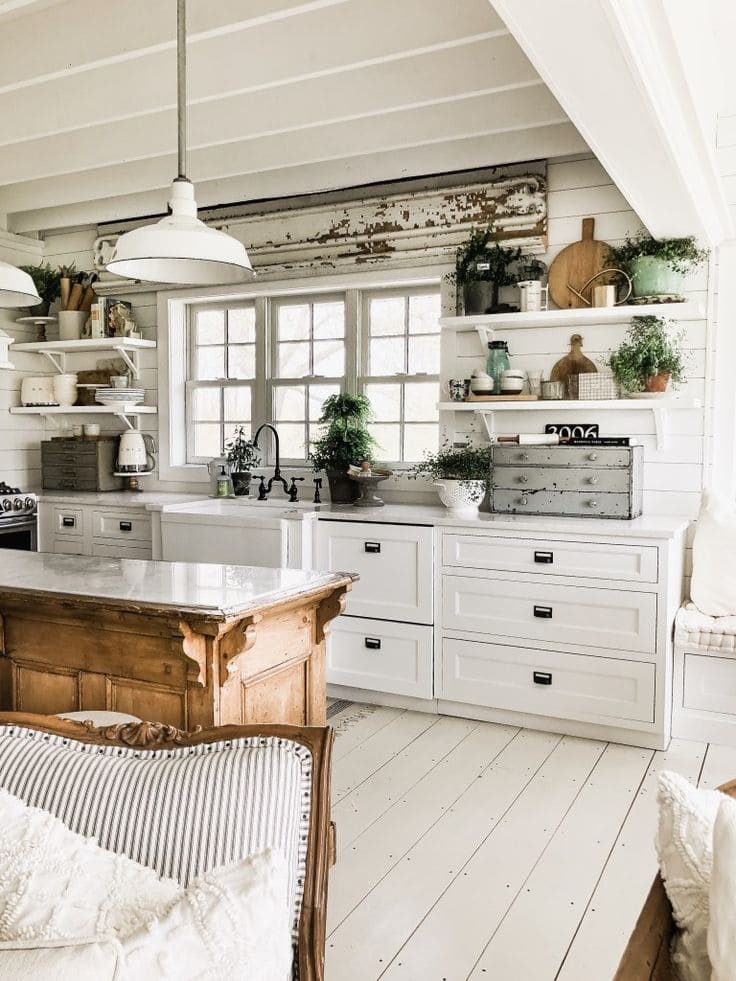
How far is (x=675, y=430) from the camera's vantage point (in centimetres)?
422

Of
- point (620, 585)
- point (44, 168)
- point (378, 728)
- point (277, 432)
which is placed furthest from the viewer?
point (277, 432)

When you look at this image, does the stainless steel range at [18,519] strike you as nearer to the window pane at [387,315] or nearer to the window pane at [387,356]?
the window pane at [387,356]

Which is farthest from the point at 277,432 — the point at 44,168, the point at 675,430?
the point at 675,430

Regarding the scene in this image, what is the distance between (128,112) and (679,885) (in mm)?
3784

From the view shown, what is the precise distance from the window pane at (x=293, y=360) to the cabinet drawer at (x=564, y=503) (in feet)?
5.52

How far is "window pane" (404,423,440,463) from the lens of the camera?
4.99 metres

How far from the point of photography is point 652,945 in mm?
1211

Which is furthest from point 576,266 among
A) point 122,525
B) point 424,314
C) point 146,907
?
point 146,907

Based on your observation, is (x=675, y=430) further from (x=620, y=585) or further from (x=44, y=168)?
(x=44, y=168)

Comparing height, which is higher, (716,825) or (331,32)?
(331,32)

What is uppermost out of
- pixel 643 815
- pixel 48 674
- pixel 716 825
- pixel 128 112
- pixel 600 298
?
pixel 128 112

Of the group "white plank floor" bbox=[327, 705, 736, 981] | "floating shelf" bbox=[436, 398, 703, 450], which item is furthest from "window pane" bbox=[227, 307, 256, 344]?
"white plank floor" bbox=[327, 705, 736, 981]

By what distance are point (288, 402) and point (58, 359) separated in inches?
73.4

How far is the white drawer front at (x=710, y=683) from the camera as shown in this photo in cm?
375
